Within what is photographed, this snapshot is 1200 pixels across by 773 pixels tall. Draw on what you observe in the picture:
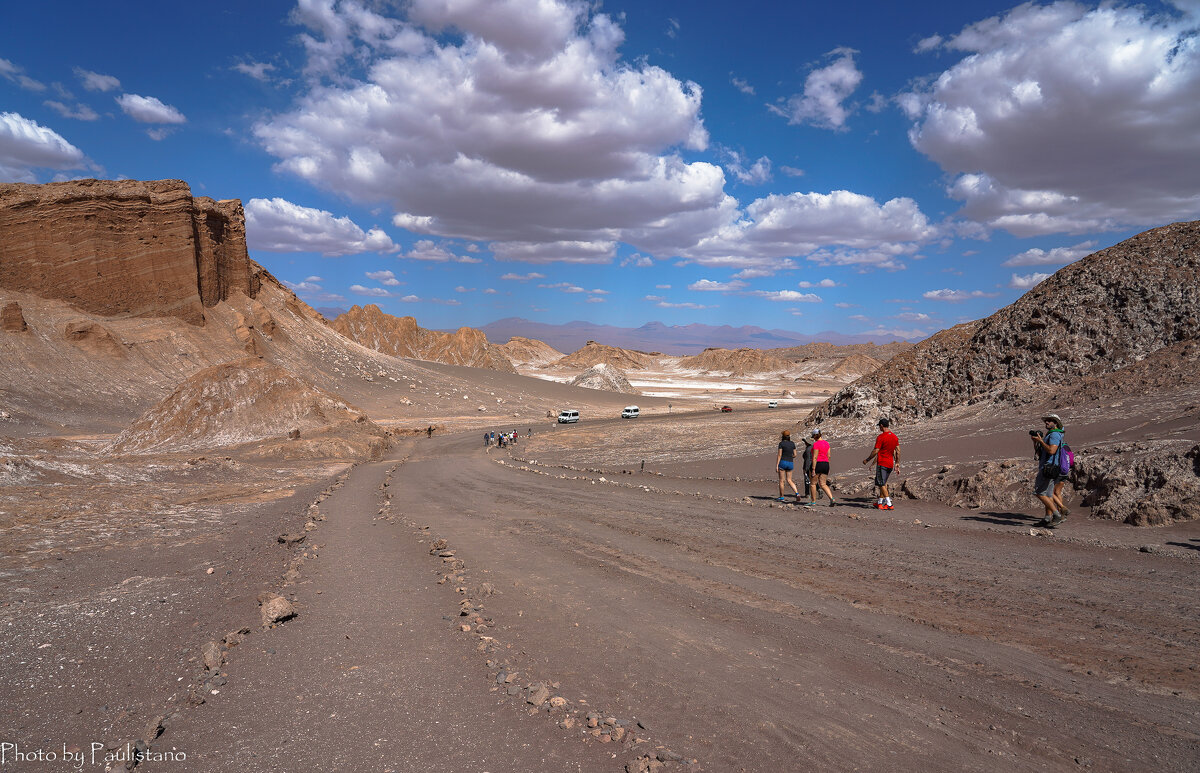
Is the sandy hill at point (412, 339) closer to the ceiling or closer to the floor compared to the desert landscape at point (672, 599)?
closer to the ceiling

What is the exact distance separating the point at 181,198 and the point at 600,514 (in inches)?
2738

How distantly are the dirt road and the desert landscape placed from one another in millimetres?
34

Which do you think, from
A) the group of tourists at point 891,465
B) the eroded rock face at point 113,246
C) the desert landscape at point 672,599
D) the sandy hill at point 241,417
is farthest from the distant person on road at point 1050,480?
the eroded rock face at point 113,246

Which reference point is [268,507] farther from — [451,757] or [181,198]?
[181,198]

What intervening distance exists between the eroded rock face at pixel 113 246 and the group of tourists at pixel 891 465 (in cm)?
6765

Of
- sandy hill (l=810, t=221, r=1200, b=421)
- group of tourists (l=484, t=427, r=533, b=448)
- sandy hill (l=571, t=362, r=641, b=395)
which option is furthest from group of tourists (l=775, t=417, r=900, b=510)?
sandy hill (l=571, t=362, r=641, b=395)

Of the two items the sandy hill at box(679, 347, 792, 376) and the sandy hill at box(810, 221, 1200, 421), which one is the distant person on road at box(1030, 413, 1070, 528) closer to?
the sandy hill at box(810, 221, 1200, 421)

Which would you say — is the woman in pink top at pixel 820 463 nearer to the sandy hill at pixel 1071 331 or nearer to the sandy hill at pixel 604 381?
the sandy hill at pixel 1071 331

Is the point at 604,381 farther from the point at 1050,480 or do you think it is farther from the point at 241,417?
the point at 1050,480

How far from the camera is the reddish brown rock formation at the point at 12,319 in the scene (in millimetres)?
46969

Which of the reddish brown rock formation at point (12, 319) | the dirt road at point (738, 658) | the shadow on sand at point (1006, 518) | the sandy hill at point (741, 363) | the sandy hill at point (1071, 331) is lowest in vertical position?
the dirt road at point (738, 658)

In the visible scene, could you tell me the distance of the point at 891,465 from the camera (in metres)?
12.7

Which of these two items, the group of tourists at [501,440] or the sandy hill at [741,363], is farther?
the sandy hill at [741,363]

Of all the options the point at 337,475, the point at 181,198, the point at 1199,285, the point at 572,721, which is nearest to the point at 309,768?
the point at 572,721
